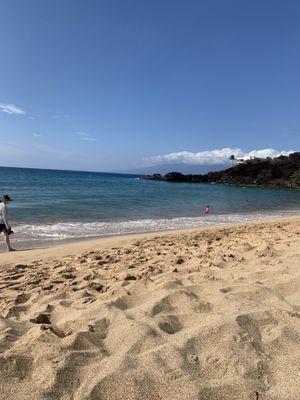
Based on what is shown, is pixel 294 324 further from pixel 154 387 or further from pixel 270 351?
pixel 154 387

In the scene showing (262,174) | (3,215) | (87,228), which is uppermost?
(262,174)

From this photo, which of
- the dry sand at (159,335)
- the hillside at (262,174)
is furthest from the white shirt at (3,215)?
the hillside at (262,174)

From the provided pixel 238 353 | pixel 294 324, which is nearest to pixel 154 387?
pixel 238 353

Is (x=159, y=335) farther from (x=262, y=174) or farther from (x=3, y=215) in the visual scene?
(x=262, y=174)

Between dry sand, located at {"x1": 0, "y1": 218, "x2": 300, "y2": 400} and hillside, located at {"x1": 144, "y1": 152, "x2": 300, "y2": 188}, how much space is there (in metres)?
83.6

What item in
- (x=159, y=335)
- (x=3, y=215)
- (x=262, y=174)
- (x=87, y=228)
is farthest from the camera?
(x=262, y=174)

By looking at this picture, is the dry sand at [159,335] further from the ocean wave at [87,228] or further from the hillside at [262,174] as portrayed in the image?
the hillside at [262,174]

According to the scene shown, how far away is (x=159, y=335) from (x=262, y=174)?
96512 millimetres

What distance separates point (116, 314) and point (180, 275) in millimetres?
1932

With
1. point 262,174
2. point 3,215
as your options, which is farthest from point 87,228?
point 262,174

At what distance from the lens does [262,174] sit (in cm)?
9494

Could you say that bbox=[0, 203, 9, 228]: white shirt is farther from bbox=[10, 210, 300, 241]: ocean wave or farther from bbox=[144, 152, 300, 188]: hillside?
bbox=[144, 152, 300, 188]: hillside

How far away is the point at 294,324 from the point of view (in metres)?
3.57

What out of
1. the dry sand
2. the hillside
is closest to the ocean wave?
the dry sand
